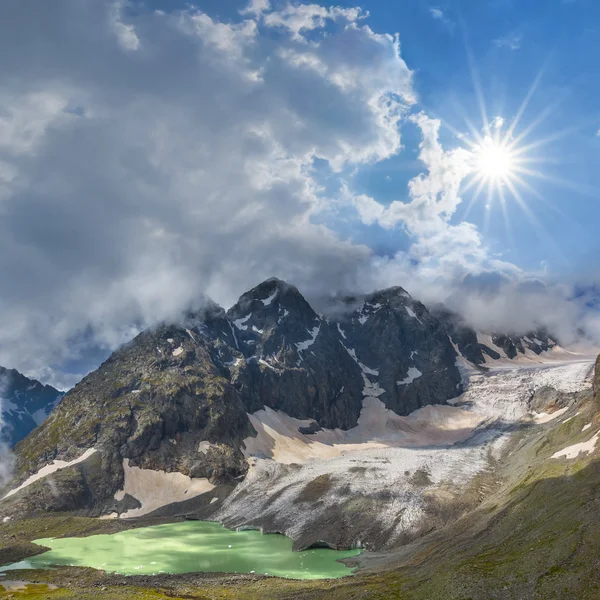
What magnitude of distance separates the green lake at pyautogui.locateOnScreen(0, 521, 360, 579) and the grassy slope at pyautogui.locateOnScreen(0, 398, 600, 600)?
37.8 ft

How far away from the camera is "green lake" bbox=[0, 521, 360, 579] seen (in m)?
103

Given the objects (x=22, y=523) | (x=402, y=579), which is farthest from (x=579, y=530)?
(x=22, y=523)


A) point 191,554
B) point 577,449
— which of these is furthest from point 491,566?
point 191,554

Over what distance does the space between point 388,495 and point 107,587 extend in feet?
282

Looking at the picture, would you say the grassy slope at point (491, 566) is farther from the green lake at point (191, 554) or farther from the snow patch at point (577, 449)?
the green lake at point (191, 554)

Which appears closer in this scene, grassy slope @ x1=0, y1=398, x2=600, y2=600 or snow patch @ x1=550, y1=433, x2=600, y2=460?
grassy slope @ x1=0, y1=398, x2=600, y2=600

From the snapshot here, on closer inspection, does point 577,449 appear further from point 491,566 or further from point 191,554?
point 191,554

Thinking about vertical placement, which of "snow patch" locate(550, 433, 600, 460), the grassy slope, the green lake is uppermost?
"snow patch" locate(550, 433, 600, 460)

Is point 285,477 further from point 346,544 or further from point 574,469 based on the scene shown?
point 574,469

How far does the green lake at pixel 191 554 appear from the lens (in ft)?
338

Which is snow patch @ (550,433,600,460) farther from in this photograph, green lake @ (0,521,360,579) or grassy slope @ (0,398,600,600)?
green lake @ (0,521,360,579)

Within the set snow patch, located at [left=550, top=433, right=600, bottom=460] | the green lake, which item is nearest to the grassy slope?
snow patch, located at [left=550, top=433, right=600, bottom=460]

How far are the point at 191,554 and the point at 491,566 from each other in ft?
259

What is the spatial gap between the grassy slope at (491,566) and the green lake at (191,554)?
11.5m
